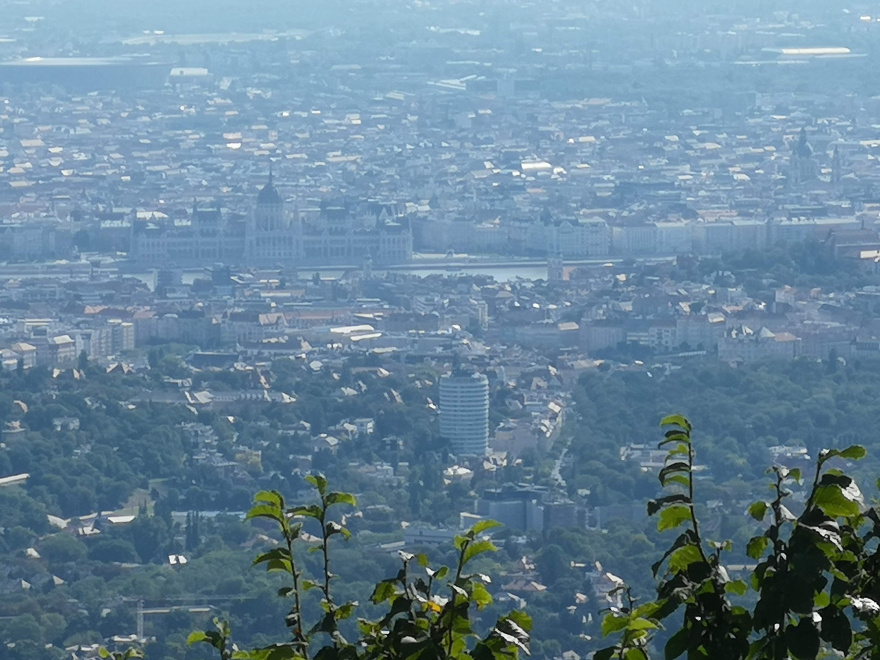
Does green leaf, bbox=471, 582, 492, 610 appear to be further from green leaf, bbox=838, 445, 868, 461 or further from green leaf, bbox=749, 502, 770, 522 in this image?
green leaf, bbox=838, 445, 868, 461

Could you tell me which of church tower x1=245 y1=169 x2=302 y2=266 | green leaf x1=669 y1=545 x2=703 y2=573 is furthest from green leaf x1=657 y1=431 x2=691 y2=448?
church tower x1=245 y1=169 x2=302 y2=266

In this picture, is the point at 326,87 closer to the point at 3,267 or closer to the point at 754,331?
the point at 3,267

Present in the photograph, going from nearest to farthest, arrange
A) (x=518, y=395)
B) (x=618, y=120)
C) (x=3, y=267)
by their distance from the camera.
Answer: (x=518, y=395) → (x=3, y=267) → (x=618, y=120)

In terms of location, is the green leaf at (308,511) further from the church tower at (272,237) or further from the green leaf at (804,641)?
the church tower at (272,237)

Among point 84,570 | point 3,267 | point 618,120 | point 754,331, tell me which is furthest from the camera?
point 618,120

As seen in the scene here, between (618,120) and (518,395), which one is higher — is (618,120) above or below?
below

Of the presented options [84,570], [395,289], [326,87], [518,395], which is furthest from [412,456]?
[326,87]
